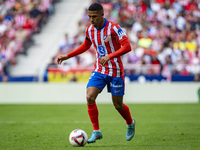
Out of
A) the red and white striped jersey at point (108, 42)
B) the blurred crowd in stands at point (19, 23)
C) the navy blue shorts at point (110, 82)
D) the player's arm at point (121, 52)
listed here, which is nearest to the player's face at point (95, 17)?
the red and white striped jersey at point (108, 42)

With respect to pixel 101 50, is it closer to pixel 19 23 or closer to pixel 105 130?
pixel 105 130

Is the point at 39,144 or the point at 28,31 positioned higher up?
the point at 28,31

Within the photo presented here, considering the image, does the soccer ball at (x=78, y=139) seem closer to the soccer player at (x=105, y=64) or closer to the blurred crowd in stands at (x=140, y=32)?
the soccer player at (x=105, y=64)

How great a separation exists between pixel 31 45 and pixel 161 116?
→ 40.3 feet

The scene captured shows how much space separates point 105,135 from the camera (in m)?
7.67

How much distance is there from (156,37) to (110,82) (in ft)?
40.8

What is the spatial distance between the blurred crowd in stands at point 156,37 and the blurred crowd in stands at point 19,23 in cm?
253

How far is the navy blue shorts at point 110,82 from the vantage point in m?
6.69

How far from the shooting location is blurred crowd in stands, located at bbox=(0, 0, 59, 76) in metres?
20.8

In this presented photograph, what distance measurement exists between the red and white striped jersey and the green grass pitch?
3.99 ft

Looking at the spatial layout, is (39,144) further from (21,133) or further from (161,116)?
(161,116)

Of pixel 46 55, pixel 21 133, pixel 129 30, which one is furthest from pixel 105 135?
pixel 46 55

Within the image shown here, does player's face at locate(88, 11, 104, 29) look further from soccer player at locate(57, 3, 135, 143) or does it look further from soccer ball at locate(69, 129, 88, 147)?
soccer ball at locate(69, 129, 88, 147)

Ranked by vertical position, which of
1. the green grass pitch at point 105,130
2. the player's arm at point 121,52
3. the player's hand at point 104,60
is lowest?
the green grass pitch at point 105,130
